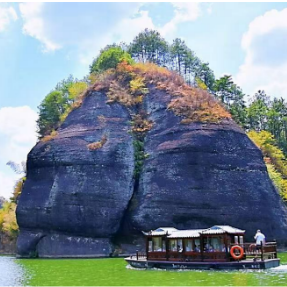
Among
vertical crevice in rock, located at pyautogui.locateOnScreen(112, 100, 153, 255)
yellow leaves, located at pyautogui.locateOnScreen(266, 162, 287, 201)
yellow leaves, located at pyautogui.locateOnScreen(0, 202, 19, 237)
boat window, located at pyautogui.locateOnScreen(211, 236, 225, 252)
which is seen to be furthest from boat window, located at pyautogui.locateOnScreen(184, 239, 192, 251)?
yellow leaves, located at pyautogui.locateOnScreen(0, 202, 19, 237)

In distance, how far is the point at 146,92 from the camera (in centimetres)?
6016

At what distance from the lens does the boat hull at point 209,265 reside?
2786 centimetres

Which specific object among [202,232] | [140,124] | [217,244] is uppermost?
[140,124]

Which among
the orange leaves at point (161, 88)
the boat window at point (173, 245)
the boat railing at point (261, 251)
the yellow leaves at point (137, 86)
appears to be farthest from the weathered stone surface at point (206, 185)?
the boat railing at point (261, 251)

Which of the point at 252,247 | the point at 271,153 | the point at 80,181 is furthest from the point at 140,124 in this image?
the point at 252,247

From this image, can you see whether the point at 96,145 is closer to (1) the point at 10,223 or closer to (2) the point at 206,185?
(2) the point at 206,185

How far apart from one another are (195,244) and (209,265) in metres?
2.56

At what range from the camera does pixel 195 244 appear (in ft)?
103

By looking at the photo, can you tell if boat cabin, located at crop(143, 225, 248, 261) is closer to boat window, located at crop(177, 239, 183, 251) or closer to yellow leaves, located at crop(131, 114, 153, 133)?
boat window, located at crop(177, 239, 183, 251)

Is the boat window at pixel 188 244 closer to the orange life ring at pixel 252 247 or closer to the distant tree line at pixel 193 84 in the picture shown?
the orange life ring at pixel 252 247

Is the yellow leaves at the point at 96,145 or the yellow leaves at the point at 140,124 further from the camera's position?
the yellow leaves at the point at 140,124

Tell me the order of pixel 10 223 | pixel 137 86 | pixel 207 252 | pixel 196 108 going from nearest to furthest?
1. pixel 207 252
2. pixel 196 108
3. pixel 137 86
4. pixel 10 223

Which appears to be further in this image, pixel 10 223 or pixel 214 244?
pixel 10 223

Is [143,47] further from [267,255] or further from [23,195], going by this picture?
[267,255]
